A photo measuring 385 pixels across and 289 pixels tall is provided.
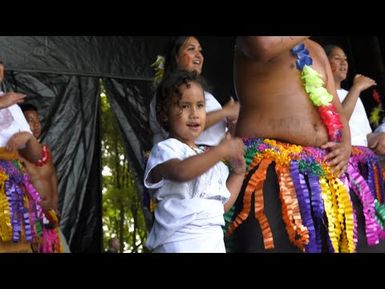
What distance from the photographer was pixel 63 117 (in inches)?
226

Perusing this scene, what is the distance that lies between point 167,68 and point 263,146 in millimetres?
866

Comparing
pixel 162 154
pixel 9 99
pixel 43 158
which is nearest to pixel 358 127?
pixel 162 154

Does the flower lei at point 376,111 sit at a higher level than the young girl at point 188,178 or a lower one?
higher

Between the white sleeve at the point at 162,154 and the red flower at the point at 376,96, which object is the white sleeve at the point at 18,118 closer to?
the white sleeve at the point at 162,154

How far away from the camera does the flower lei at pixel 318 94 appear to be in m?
3.15

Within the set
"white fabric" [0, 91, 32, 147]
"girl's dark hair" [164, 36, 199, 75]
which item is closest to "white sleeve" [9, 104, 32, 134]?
"white fabric" [0, 91, 32, 147]

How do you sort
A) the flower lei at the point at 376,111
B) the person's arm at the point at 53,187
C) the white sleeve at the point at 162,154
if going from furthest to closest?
the person's arm at the point at 53,187 → the flower lei at the point at 376,111 → the white sleeve at the point at 162,154

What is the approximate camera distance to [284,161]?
3.04 m

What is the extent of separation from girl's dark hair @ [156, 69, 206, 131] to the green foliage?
2.81 metres

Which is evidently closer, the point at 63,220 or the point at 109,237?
the point at 63,220

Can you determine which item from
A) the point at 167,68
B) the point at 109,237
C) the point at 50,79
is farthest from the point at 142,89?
the point at 109,237

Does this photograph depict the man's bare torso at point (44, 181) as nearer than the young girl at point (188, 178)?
No

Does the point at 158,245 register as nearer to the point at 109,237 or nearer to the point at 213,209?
the point at 213,209

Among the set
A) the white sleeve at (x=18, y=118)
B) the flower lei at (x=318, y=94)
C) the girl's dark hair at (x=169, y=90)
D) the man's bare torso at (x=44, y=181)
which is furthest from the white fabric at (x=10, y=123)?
the flower lei at (x=318, y=94)
